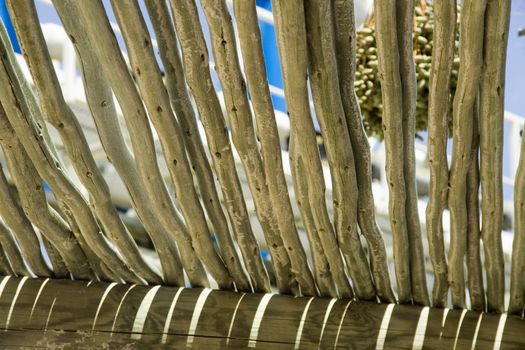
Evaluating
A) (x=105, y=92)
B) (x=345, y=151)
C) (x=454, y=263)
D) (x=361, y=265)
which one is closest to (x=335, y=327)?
(x=361, y=265)

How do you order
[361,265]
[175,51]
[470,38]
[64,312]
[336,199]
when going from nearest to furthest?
[470,38], [175,51], [336,199], [361,265], [64,312]

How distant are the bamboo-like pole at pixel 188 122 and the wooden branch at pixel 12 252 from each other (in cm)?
53

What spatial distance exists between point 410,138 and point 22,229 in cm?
94

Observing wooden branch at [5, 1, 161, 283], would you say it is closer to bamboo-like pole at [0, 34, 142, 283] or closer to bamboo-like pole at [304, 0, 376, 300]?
bamboo-like pole at [0, 34, 142, 283]

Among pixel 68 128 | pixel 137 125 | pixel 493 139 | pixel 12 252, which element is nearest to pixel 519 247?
pixel 493 139

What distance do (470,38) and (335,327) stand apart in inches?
34.1

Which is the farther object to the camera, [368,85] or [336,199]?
[368,85]

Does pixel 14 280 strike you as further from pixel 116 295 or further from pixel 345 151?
pixel 345 151

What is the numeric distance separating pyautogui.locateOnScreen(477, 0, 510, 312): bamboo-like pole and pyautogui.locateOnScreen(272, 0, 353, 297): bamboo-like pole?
0.33 m

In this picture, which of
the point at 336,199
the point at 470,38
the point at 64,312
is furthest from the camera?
the point at 64,312

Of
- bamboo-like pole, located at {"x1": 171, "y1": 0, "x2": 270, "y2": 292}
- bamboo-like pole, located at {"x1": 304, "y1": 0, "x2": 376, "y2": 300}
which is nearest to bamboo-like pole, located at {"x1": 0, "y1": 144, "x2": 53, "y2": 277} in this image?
bamboo-like pole, located at {"x1": 171, "y1": 0, "x2": 270, "y2": 292}

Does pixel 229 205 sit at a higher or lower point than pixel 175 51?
lower

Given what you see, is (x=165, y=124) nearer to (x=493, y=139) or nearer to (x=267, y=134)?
(x=267, y=134)

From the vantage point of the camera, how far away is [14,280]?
7.73ft
